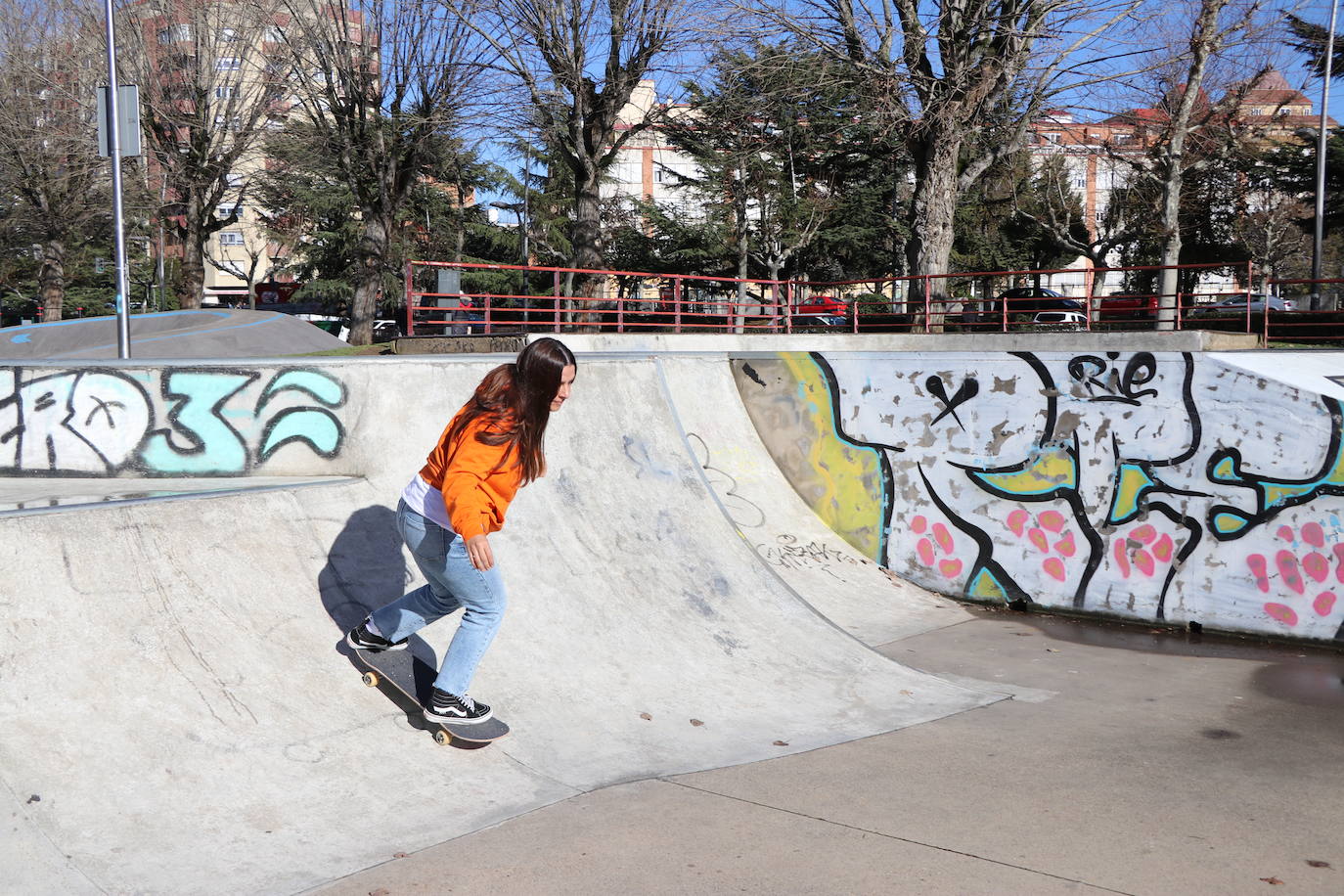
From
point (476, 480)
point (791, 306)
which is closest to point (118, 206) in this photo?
point (791, 306)

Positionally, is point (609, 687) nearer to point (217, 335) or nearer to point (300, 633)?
point (300, 633)

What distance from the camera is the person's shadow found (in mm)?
4566

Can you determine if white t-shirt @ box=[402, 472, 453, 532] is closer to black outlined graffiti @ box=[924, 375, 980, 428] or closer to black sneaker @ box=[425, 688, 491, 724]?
black sneaker @ box=[425, 688, 491, 724]

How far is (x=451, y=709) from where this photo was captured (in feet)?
13.9

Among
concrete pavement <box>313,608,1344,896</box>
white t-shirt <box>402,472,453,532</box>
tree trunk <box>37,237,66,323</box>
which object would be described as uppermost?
tree trunk <box>37,237,66,323</box>

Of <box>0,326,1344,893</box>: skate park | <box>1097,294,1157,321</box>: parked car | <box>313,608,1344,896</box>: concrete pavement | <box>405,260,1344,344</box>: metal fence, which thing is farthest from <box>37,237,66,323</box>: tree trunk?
<box>313,608,1344,896</box>: concrete pavement

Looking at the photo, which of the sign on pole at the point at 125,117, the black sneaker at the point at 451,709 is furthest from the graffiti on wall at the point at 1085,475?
the sign on pole at the point at 125,117

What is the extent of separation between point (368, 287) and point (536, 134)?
5.67 metres

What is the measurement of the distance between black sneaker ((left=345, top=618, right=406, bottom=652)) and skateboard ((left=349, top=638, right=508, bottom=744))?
3 centimetres

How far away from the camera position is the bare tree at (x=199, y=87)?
27828 millimetres

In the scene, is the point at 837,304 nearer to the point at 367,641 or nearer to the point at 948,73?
the point at 948,73

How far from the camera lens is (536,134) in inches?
939

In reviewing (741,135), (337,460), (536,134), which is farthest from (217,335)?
(337,460)

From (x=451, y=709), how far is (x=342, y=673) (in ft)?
2.07
